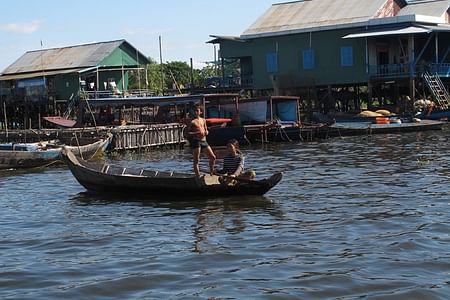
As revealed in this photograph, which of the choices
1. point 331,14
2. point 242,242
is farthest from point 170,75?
point 242,242

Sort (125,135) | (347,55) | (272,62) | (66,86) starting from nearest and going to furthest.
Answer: (125,135) → (347,55) → (272,62) → (66,86)

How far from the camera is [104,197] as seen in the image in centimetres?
1478

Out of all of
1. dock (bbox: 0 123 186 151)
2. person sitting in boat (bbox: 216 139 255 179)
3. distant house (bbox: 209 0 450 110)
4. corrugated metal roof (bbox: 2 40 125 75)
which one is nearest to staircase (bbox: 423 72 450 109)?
distant house (bbox: 209 0 450 110)

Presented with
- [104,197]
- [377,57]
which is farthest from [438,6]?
[104,197]

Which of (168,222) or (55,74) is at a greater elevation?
(55,74)

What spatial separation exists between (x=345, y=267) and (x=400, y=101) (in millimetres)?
29526

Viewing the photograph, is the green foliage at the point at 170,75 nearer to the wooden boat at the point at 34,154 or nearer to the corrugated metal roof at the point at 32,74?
the corrugated metal roof at the point at 32,74

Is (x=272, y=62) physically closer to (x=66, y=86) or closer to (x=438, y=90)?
(x=438, y=90)

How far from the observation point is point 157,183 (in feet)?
45.1

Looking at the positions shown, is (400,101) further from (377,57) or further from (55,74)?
(55,74)

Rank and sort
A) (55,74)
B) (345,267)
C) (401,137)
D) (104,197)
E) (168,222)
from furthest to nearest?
1. (55,74)
2. (401,137)
3. (104,197)
4. (168,222)
5. (345,267)

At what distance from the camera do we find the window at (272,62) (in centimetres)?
4016

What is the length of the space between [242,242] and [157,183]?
4.31 meters

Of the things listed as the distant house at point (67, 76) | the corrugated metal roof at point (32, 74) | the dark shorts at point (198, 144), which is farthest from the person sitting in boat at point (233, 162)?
the corrugated metal roof at point (32, 74)
